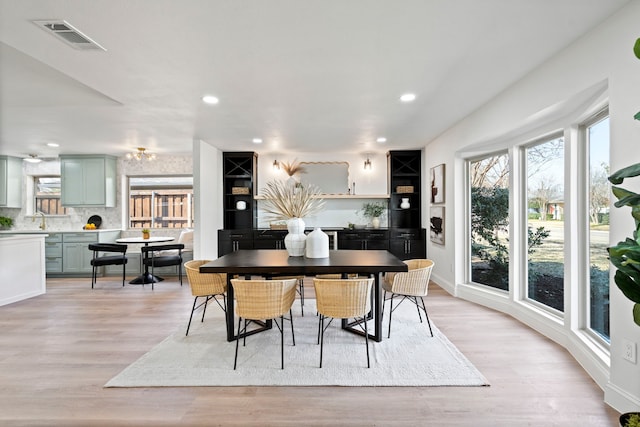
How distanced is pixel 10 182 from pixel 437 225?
8821mm

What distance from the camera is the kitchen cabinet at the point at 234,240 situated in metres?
6.13

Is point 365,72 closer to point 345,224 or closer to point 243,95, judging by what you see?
point 243,95

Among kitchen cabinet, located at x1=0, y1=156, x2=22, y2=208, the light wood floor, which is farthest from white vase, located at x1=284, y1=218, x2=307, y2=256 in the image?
kitchen cabinet, located at x1=0, y1=156, x2=22, y2=208

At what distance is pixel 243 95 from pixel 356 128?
1898mm

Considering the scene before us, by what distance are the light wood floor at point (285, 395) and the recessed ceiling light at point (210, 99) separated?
8.27 feet

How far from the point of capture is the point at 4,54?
8.59 ft

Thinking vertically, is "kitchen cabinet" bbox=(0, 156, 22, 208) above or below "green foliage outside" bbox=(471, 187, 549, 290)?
above

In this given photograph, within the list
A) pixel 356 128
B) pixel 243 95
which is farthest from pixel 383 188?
pixel 243 95

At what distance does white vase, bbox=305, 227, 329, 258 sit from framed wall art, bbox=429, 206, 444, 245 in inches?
106

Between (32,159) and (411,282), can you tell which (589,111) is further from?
(32,159)

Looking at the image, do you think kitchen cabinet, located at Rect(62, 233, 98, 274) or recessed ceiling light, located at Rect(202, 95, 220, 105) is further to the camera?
kitchen cabinet, located at Rect(62, 233, 98, 274)

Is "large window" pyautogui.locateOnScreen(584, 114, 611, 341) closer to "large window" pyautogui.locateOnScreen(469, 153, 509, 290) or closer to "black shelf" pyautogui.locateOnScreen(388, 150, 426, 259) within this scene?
"large window" pyautogui.locateOnScreen(469, 153, 509, 290)

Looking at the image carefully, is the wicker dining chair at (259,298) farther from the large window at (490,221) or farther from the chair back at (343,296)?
the large window at (490,221)

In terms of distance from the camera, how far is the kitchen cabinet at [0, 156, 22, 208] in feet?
22.0
